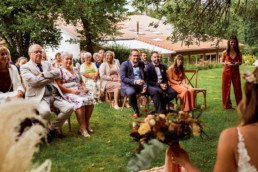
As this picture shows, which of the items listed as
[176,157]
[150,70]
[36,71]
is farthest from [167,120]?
[150,70]

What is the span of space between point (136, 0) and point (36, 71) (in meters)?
6.00

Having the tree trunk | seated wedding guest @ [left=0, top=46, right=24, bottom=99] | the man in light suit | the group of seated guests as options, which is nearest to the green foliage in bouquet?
the group of seated guests

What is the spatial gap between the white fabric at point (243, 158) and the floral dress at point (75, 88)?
5401 mm

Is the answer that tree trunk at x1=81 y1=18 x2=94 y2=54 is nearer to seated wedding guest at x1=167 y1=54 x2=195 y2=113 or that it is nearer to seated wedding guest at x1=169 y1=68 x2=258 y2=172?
seated wedding guest at x1=167 y1=54 x2=195 y2=113

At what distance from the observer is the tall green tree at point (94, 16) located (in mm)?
17406

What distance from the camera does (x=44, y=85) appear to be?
6547mm

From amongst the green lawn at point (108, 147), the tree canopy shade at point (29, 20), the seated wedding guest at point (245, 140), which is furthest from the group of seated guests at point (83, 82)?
the tree canopy shade at point (29, 20)

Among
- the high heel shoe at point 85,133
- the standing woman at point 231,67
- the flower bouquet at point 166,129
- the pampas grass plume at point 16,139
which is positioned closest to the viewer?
the pampas grass plume at point 16,139

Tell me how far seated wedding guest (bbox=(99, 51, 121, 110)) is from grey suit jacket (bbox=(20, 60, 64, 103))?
3.83 m

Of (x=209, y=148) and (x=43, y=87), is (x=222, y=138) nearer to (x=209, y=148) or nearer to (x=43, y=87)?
(x=209, y=148)

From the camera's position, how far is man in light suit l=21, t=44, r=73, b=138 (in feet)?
20.6

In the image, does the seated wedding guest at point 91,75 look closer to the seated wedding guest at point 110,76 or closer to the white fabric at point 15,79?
the seated wedding guest at point 110,76

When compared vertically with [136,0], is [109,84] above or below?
below

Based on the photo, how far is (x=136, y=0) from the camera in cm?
1155
